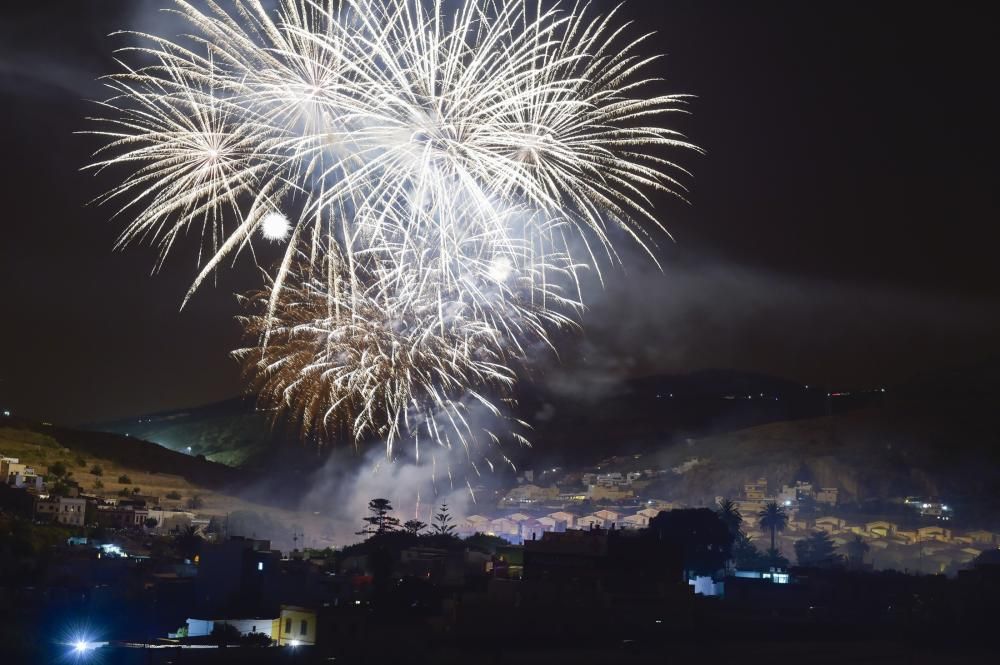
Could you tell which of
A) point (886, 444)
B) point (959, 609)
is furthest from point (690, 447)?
point (959, 609)

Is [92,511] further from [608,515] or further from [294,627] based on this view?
[608,515]

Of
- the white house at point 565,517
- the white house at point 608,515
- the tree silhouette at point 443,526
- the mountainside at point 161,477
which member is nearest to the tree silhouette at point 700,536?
the tree silhouette at point 443,526

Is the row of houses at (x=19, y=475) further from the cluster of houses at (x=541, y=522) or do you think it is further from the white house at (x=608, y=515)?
the white house at (x=608, y=515)

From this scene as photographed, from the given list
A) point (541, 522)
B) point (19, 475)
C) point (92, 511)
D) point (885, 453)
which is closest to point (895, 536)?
point (541, 522)

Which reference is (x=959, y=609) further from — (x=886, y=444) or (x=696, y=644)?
(x=886, y=444)

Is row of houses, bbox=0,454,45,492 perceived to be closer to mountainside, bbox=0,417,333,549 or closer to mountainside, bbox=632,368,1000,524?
mountainside, bbox=0,417,333,549

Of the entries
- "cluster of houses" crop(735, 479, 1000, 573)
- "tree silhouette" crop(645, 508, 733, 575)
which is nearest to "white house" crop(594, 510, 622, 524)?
"cluster of houses" crop(735, 479, 1000, 573)
